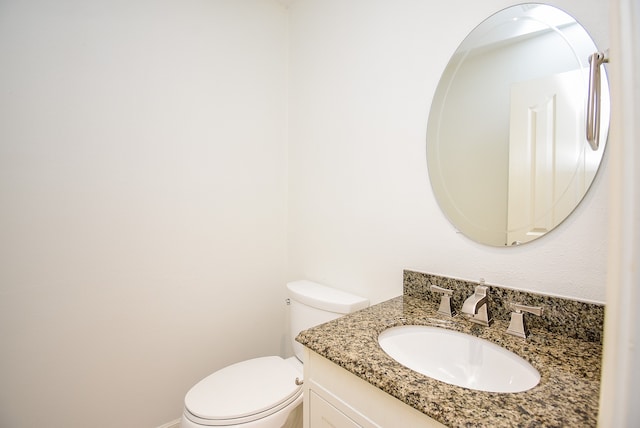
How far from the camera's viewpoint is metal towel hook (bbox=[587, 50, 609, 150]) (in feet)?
2.41

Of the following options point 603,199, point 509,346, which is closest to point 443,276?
point 509,346

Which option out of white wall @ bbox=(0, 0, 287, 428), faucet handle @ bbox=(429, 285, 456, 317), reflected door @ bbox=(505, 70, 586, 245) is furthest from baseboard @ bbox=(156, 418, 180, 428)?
reflected door @ bbox=(505, 70, 586, 245)

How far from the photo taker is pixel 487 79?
1021 mm

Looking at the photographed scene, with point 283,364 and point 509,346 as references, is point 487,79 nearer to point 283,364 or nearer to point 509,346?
point 509,346

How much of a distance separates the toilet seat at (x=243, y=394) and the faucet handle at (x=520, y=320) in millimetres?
837

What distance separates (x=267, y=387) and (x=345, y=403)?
579 millimetres

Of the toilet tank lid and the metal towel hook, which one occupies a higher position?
the metal towel hook

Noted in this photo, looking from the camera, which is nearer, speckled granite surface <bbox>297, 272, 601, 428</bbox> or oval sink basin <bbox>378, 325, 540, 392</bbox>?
speckled granite surface <bbox>297, 272, 601, 428</bbox>

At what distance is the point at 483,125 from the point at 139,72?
150 cm

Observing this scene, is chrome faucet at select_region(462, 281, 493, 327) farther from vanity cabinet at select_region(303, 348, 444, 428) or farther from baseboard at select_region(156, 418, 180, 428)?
baseboard at select_region(156, 418, 180, 428)

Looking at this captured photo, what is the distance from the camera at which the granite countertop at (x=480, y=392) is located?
54cm

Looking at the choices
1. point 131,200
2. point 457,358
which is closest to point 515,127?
point 457,358

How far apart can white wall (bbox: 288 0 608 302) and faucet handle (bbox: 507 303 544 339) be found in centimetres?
9

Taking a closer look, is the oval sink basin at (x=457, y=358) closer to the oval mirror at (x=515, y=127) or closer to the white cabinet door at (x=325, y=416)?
the white cabinet door at (x=325, y=416)
